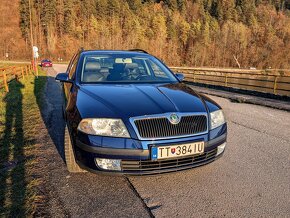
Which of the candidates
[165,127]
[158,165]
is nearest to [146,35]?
[165,127]

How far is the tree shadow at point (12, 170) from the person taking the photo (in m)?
2.73

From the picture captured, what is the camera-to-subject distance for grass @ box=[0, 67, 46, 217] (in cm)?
275

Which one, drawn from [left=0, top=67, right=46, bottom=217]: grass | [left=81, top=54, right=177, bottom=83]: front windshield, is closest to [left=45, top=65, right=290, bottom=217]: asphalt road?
[left=0, top=67, right=46, bottom=217]: grass

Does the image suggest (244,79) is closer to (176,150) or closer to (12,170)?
(176,150)

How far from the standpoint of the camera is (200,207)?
2.77m

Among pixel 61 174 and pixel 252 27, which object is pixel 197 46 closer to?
pixel 252 27

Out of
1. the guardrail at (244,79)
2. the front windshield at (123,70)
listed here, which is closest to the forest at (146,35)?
the guardrail at (244,79)

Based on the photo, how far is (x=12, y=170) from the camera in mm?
3580

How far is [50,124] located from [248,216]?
4.56 meters

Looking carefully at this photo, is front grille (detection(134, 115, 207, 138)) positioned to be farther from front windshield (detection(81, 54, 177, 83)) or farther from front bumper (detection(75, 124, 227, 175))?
front windshield (detection(81, 54, 177, 83))

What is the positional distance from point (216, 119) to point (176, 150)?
0.78 metres

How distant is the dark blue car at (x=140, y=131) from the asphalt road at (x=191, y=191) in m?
0.28

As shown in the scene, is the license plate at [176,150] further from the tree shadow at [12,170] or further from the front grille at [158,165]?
the tree shadow at [12,170]

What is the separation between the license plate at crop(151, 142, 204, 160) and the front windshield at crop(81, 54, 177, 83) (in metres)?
1.54
